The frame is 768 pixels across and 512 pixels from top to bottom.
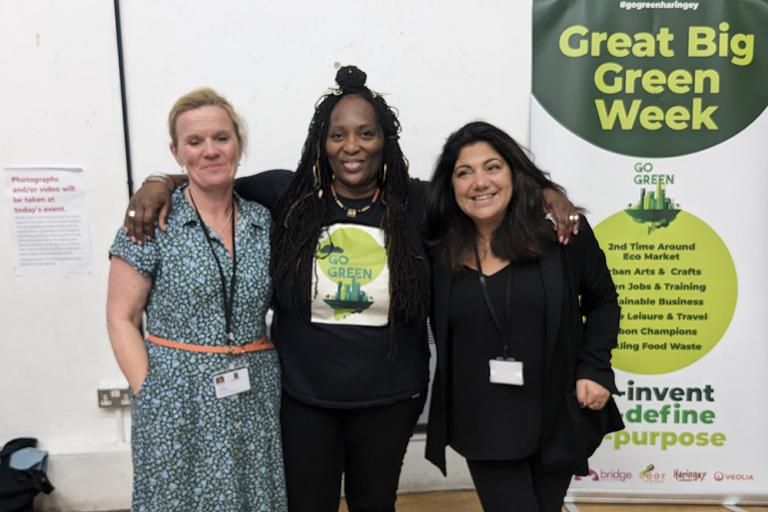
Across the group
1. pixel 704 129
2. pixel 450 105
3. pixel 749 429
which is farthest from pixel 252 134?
pixel 749 429

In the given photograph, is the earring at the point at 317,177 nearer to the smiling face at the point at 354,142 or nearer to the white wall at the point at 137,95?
the smiling face at the point at 354,142

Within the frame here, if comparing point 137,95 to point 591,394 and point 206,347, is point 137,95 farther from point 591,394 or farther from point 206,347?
point 591,394

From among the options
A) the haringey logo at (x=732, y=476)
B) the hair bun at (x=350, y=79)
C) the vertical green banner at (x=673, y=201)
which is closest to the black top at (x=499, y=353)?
the hair bun at (x=350, y=79)

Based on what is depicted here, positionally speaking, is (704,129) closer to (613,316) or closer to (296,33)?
(613,316)

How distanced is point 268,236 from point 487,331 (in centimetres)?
66

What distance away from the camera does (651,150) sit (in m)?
2.48

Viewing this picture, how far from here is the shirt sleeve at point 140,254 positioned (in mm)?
1492

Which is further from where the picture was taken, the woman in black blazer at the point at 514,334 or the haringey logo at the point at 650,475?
the haringey logo at the point at 650,475

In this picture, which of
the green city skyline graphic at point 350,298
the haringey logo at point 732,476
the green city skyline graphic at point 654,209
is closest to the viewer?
the green city skyline graphic at point 350,298

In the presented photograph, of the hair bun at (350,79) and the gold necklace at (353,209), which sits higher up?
the hair bun at (350,79)

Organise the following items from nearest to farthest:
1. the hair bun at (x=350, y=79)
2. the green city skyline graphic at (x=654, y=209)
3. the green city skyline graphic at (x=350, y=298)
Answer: the green city skyline graphic at (x=350, y=298), the hair bun at (x=350, y=79), the green city skyline graphic at (x=654, y=209)

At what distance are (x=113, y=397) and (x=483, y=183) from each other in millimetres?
1966

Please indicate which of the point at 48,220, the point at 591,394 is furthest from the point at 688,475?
the point at 48,220

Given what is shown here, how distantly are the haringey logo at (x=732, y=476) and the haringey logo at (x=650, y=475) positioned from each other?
9.4 inches
